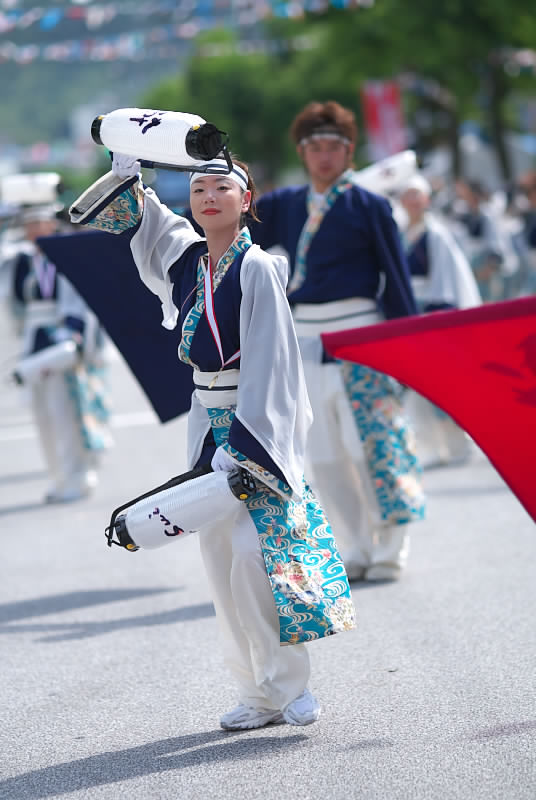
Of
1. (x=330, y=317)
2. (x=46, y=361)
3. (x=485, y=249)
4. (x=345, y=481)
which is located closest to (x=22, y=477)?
(x=46, y=361)

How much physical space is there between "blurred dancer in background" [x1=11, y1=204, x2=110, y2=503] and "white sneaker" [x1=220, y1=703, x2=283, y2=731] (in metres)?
5.15

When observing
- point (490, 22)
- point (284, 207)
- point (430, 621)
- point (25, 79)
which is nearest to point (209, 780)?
point (430, 621)

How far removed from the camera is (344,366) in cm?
643

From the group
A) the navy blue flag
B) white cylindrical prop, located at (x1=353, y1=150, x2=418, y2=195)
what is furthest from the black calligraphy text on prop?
white cylindrical prop, located at (x1=353, y1=150, x2=418, y2=195)

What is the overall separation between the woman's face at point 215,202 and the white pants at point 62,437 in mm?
5374

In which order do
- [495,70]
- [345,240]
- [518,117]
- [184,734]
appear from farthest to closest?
[518,117] → [495,70] → [345,240] → [184,734]

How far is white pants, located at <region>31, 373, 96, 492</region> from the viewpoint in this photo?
9570 mm

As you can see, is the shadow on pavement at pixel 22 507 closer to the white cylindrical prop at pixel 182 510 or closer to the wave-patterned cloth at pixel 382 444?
the wave-patterned cloth at pixel 382 444

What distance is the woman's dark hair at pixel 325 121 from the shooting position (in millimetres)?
6344

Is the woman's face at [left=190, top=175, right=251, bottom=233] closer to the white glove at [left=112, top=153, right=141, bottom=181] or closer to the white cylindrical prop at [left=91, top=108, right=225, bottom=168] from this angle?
the white cylindrical prop at [left=91, top=108, right=225, bottom=168]

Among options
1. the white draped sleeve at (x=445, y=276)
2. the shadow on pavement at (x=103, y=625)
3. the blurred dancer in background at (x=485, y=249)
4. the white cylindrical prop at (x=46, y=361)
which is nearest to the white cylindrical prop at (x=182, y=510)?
the shadow on pavement at (x=103, y=625)

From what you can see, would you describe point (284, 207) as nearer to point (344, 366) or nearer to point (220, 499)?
point (344, 366)

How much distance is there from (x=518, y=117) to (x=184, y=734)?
48262 mm

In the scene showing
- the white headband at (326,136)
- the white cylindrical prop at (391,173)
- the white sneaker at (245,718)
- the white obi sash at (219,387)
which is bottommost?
the white sneaker at (245,718)
